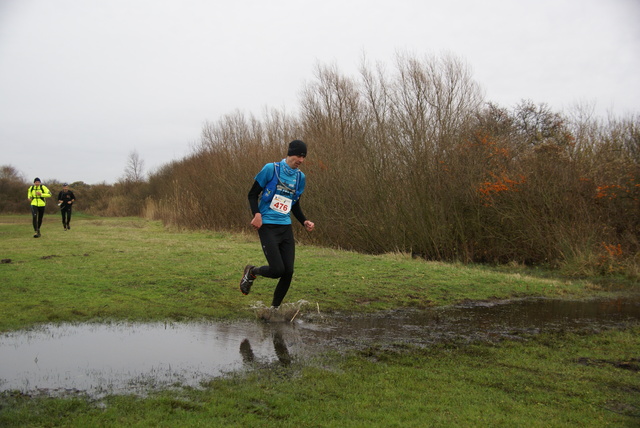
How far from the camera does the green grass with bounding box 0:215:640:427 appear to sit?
378cm

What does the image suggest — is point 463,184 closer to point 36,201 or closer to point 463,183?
point 463,183

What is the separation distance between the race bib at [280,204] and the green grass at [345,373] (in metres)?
1.56

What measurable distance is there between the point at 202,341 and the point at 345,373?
1851 millimetres

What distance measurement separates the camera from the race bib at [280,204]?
683 centimetres

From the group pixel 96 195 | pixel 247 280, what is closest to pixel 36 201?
pixel 247 280

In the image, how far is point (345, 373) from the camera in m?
4.84

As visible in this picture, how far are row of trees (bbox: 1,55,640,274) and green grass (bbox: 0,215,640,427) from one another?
6544mm

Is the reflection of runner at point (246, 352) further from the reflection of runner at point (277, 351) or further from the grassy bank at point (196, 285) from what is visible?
the grassy bank at point (196, 285)

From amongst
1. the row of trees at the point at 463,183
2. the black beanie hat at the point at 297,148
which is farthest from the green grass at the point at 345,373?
the row of trees at the point at 463,183

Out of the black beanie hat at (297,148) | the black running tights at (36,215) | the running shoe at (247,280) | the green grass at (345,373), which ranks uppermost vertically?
the black beanie hat at (297,148)

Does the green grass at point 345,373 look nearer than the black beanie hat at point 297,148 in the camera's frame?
Yes

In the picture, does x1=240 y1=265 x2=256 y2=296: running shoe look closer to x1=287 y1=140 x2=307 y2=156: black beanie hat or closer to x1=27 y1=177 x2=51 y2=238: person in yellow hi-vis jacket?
x1=287 y1=140 x2=307 y2=156: black beanie hat

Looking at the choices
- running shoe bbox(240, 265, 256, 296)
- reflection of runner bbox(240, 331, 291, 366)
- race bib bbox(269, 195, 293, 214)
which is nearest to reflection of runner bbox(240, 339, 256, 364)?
reflection of runner bbox(240, 331, 291, 366)

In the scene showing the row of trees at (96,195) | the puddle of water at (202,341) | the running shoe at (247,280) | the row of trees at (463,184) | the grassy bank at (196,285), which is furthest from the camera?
the row of trees at (96,195)
